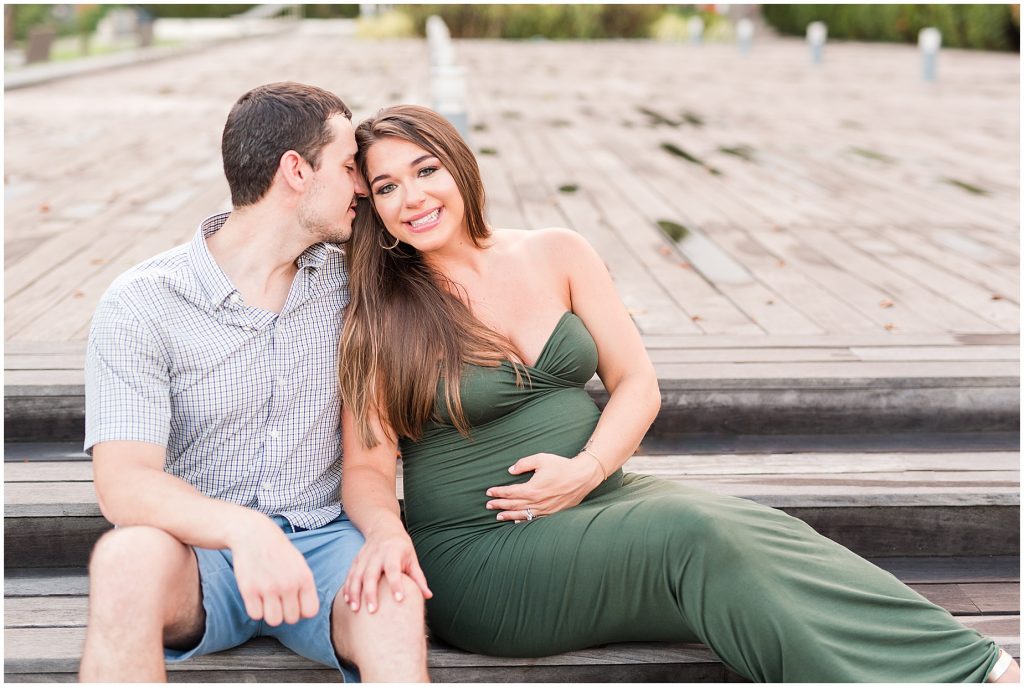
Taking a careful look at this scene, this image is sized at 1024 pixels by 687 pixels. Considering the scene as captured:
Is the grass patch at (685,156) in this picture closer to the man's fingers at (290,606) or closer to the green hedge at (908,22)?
the man's fingers at (290,606)

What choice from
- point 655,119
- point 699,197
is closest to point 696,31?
point 655,119

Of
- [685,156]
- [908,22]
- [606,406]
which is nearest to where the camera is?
[606,406]

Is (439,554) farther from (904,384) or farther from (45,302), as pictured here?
(45,302)

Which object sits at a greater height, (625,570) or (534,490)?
(534,490)

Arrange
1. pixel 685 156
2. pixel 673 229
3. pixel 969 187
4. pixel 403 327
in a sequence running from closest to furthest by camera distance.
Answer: pixel 403 327
pixel 673 229
pixel 969 187
pixel 685 156

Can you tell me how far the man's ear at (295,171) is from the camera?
2.06m

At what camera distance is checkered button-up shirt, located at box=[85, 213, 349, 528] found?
1938 mm

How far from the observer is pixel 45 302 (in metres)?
3.78

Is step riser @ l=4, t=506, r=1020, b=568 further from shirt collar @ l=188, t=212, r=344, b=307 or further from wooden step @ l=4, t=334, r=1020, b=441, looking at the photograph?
shirt collar @ l=188, t=212, r=344, b=307

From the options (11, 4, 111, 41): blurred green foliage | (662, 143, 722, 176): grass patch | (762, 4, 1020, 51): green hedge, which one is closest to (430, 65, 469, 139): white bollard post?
(662, 143, 722, 176): grass patch

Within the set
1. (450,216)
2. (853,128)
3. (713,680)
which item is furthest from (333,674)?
(853,128)

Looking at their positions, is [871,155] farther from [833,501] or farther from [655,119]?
[833,501]

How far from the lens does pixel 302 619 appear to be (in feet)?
6.64

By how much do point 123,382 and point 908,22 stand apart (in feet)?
77.6
